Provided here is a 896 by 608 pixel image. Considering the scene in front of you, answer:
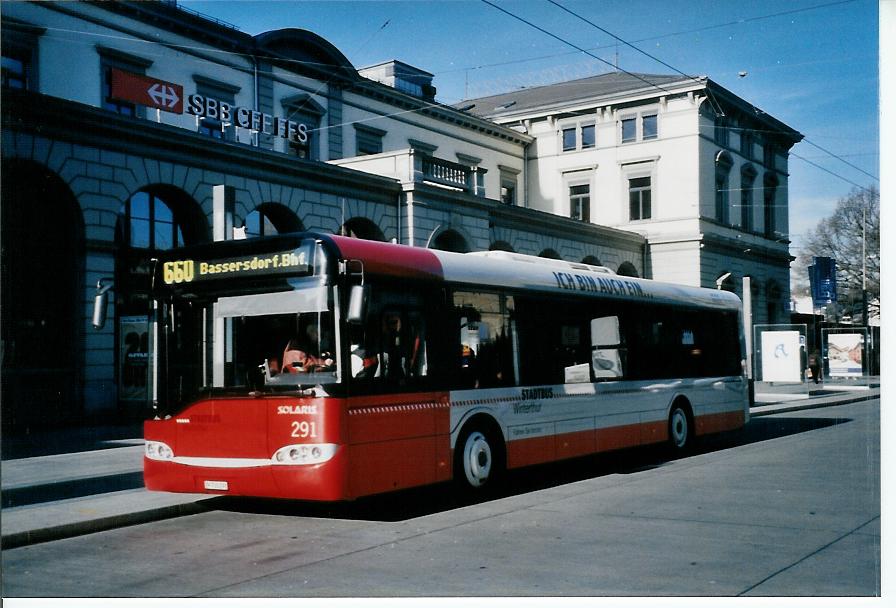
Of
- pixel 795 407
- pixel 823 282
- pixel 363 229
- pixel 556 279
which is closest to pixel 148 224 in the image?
pixel 363 229

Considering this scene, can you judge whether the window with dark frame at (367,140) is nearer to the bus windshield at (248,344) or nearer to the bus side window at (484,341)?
the bus side window at (484,341)

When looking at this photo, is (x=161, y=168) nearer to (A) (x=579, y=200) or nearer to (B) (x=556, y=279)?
(B) (x=556, y=279)

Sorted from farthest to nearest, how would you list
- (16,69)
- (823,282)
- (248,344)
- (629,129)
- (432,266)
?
(629,129)
(823,282)
(16,69)
(432,266)
(248,344)

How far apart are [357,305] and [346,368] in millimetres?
678

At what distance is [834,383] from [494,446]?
34.2 meters

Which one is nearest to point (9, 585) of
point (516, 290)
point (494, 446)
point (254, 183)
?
Answer: point (494, 446)

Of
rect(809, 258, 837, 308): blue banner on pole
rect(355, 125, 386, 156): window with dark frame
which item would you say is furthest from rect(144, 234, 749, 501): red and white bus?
rect(355, 125, 386, 156): window with dark frame

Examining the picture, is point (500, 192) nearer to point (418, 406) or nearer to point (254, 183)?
point (254, 183)

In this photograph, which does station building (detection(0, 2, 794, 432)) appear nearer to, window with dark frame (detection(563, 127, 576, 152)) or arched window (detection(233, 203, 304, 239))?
arched window (detection(233, 203, 304, 239))

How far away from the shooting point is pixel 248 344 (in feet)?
31.4

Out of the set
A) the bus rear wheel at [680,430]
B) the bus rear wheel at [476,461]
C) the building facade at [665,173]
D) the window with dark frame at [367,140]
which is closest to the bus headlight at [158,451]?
the bus rear wheel at [476,461]

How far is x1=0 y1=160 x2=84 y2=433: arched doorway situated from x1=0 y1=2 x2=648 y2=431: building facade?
30 millimetres

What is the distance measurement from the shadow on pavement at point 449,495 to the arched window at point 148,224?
11965 mm

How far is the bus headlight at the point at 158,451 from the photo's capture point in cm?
1002
